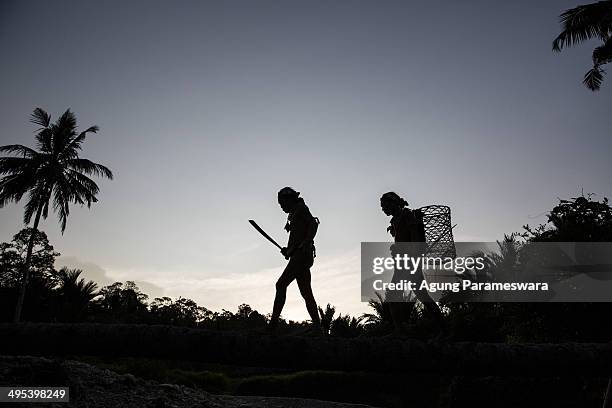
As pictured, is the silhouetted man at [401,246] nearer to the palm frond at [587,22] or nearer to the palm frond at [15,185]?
the palm frond at [587,22]

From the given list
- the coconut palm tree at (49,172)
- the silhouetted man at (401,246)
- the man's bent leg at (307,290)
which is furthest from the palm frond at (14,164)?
the silhouetted man at (401,246)

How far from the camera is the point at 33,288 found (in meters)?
27.4

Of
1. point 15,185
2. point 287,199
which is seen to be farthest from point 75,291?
point 287,199

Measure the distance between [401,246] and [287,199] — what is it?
178cm

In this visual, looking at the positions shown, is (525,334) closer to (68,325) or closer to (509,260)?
(509,260)

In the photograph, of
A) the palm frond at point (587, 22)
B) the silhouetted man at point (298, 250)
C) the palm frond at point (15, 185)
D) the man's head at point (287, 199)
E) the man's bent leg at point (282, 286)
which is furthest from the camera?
the palm frond at point (15, 185)

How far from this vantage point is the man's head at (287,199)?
5.86m

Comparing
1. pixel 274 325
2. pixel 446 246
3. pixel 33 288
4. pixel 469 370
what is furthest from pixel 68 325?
pixel 33 288

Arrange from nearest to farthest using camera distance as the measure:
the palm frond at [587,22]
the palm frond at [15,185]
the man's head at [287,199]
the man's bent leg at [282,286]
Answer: the man's bent leg at [282,286]
the man's head at [287,199]
the palm frond at [587,22]
the palm frond at [15,185]

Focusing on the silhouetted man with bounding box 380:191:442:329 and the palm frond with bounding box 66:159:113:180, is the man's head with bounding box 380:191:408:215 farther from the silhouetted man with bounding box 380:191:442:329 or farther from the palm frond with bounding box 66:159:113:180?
the palm frond with bounding box 66:159:113:180

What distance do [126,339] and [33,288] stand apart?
29577 millimetres

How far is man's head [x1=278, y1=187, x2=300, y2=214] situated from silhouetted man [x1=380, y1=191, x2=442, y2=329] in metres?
1.33

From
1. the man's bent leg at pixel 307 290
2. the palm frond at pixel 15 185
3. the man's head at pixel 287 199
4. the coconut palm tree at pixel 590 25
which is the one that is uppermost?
the coconut palm tree at pixel 590 25

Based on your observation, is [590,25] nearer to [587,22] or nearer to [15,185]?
[587,22]
